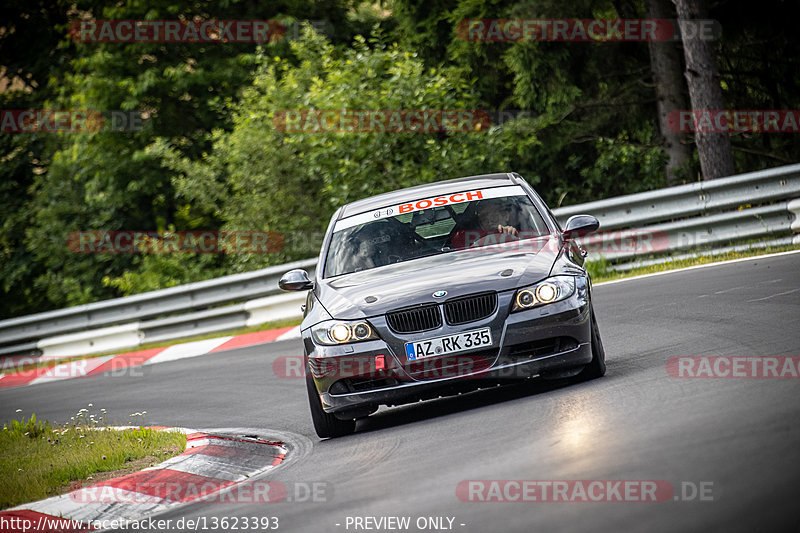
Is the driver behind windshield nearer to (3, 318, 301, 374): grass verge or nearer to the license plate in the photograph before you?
the license plate

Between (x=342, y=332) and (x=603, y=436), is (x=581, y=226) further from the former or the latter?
(x=603, y=436)

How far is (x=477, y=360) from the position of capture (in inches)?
283

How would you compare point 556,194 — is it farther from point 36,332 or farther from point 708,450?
point 708,450

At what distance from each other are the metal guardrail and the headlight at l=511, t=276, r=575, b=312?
7.35 m

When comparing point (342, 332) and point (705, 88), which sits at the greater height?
point (705, 88)

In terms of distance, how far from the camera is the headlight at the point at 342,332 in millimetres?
7324

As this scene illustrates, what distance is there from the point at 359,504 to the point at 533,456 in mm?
952

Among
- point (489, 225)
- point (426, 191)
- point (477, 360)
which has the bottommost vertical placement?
point (477, 360)

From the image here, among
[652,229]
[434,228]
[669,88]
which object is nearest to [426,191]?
[434,228]

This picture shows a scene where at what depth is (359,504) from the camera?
214 inches

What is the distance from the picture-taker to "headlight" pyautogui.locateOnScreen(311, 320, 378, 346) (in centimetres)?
732

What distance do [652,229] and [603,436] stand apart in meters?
9.24

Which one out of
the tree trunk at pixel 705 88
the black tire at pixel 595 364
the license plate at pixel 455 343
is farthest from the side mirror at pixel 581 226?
the tree trunk at pixel 705 88

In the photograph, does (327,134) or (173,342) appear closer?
(173,342)
